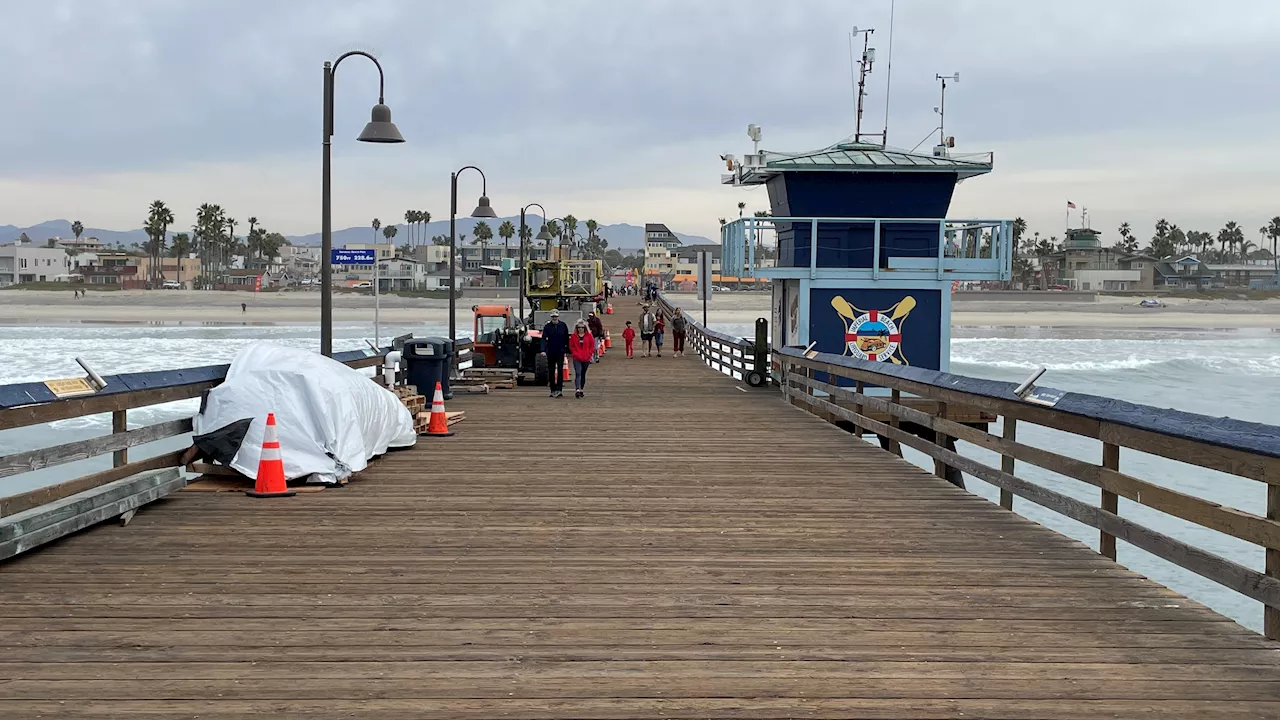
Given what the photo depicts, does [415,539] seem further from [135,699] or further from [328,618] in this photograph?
[135,699]

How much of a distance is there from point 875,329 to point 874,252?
161 cm

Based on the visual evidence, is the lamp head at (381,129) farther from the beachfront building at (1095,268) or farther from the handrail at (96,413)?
the beachfront building at (1095,268)

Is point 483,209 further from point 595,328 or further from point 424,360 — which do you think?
point 424,360

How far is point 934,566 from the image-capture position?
286 inches

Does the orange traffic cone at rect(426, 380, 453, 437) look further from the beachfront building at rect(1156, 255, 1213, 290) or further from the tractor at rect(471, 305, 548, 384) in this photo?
the beachfront building at rect(1156, 255, 1213, 290)

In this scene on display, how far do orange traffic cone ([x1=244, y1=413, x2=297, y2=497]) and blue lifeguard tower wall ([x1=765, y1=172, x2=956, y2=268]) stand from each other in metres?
15.3

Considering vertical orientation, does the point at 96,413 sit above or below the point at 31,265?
below

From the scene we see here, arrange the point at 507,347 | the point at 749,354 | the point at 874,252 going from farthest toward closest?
the point at 749,354, the point at 507,347, the point at 874,252

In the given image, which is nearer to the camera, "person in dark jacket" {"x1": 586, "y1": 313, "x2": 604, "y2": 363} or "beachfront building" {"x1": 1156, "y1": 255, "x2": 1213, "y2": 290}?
"person in dark jacket" {"x1": 586, "y1": 313, "x2": 604, "y2": 363}

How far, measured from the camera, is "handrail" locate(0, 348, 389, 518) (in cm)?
737

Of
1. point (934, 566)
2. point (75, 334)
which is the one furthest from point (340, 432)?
point (75, 334)

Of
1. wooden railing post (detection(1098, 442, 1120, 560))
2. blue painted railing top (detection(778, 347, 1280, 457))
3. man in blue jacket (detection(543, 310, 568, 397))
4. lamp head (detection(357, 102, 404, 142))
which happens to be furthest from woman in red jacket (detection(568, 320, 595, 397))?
wooden railing post (detection(1098, 442, 1120, 560))

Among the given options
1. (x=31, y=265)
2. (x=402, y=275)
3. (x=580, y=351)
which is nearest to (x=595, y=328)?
(x=580, y=351)

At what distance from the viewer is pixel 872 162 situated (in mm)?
22969
